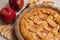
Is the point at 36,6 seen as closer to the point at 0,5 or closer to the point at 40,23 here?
the point at 40,23

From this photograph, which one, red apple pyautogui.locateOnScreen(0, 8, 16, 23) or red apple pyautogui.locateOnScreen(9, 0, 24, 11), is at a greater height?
red apple pyautogui.locateOnScreen(9, 0, 24, 11)

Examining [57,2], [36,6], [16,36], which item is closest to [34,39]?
[16,36]

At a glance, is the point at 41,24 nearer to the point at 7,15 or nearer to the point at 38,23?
the point at 38,23

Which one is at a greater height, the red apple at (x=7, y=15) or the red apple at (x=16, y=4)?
the red apple at (x=16, y=4)

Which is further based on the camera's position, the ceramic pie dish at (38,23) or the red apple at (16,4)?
the red apple at (16,4)

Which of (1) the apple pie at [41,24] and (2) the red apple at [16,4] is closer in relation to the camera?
(1) the apple pie at [41,24]
